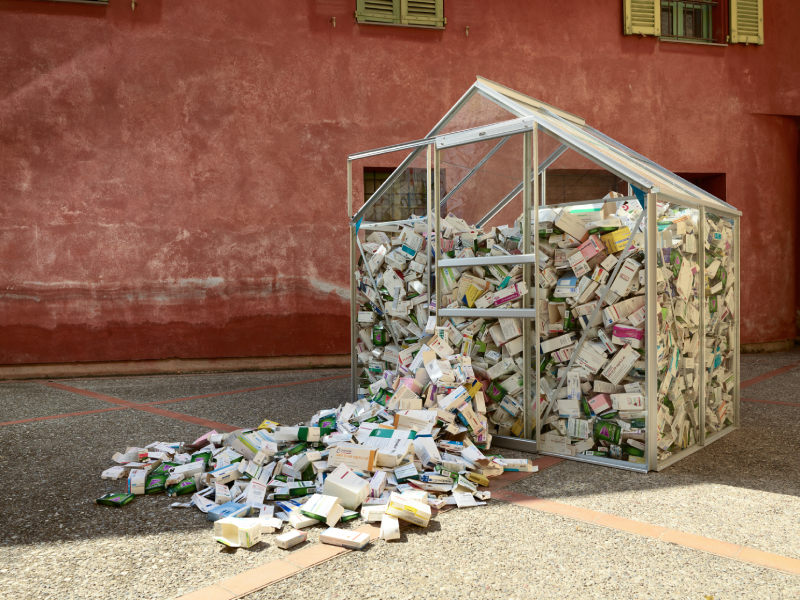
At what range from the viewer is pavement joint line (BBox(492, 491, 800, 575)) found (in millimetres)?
2883

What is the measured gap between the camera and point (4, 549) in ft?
10.3

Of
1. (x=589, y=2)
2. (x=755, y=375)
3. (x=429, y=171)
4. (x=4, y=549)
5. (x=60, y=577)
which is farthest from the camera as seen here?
(x=589, y=2)

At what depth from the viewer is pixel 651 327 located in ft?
13.7

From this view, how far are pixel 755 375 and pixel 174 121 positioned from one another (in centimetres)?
882

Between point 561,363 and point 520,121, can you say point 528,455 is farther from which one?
point 520,121

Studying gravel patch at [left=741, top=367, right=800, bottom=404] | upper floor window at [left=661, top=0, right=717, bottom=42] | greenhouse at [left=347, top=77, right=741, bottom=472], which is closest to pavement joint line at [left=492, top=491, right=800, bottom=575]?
greenhouse at [left=347, top=77, right=741, bottom=472]

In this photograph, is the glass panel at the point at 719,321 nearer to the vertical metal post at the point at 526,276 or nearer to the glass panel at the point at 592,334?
the glass panel at the point at 592,334

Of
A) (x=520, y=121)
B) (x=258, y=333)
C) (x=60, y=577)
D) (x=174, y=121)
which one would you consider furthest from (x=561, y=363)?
(x=174, y=121)

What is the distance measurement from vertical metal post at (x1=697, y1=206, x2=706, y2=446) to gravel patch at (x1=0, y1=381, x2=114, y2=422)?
574 cm

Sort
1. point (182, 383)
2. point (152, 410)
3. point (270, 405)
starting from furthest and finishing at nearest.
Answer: point (182, 383) < point (270, 405) < point (152, 410)

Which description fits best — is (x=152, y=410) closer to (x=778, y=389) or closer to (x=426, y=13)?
(x=778, y=389)

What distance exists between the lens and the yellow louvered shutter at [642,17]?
10.6 meters

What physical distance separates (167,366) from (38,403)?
2.53 meters

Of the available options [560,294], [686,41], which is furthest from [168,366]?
[686,41]
